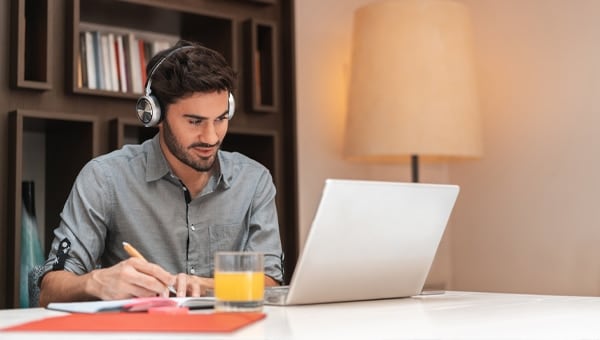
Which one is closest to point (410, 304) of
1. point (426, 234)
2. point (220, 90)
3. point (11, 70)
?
point (426, 234)

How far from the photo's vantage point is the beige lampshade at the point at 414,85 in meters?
2.98

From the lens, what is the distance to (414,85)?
2984 millimetres

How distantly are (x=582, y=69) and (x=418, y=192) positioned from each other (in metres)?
1.84

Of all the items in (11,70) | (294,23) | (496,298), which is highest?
(294,23)

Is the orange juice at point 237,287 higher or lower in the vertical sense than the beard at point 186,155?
lower

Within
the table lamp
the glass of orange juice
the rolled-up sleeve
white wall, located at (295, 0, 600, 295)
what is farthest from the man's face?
white wall, located at (295, 0, 600, 295)

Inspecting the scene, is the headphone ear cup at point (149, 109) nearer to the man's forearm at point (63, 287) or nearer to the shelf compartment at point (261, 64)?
the man's forearm at point (63, 287)

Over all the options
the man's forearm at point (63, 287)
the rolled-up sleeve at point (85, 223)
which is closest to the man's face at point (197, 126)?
the rolled-up sleeve at point (85, 223)

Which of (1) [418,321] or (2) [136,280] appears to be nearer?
(1) [418,321]

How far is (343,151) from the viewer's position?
129 inches

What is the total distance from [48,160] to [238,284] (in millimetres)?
1787

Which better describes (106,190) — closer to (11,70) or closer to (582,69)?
(11,70)

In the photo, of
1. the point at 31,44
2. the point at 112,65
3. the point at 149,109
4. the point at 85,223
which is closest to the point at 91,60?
the point at 112,65

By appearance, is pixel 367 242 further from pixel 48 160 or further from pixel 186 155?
pixel 48 160
